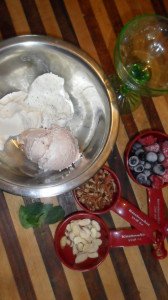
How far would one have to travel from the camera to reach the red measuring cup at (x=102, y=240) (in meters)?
1.28

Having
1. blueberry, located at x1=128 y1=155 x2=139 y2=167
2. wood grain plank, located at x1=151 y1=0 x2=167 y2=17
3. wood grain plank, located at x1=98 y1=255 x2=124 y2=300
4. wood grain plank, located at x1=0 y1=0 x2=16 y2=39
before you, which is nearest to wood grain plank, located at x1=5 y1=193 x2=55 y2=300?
wood grain plank, located at x1=98 y1=255 x2=124 y2=300

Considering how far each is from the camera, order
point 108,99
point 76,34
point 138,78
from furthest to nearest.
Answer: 1. point 76,34
2. point 138,78
3. point 108,99

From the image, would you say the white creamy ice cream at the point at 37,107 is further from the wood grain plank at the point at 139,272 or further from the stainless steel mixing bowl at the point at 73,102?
the wood grain plank at the point at 139,272

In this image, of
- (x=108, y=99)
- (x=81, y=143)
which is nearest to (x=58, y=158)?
(x=81, y=143)

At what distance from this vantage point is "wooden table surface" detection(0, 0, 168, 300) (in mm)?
1287

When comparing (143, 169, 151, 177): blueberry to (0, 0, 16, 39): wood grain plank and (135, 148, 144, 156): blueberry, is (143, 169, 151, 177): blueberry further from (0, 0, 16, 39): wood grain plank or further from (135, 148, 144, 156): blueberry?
(0, 0, 16, 39): wood grain plank

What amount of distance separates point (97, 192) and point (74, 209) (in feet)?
0.31

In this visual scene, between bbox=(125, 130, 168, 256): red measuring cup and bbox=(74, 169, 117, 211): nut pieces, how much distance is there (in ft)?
0.27

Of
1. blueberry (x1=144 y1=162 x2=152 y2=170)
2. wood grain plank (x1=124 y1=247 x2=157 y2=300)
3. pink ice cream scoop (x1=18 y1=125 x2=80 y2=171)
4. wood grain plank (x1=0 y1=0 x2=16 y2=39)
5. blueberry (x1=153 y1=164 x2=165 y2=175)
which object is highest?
wood grain plank (x1=0 y1=0 x2=16 y2=39)

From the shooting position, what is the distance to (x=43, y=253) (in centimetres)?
130

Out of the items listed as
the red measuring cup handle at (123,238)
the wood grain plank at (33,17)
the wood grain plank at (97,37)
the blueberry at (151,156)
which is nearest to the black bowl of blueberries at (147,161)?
the blueberry at (151,156)

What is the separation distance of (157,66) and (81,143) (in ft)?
1.26

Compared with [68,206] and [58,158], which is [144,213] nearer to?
[68,206]

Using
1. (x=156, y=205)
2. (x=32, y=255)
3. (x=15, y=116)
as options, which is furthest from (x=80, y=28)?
(x=32, y=255)
